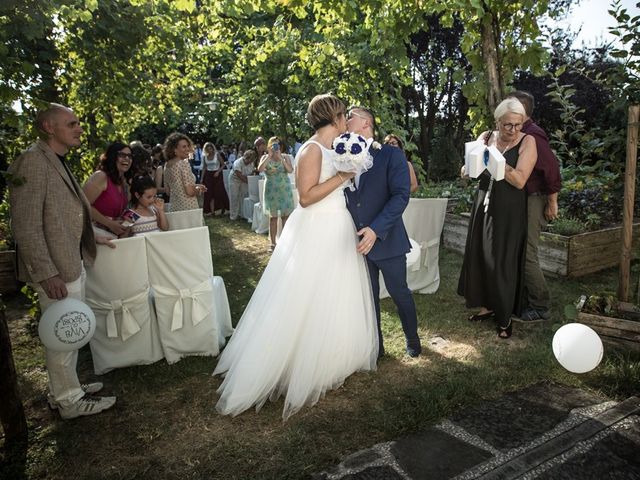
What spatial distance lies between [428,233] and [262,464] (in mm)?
3198

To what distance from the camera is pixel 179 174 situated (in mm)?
5508

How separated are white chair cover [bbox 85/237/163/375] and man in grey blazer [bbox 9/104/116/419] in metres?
0.33

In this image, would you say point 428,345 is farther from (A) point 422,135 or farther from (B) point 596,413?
(A) point 422,135

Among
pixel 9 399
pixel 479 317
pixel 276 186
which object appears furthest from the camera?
pixel 276 186

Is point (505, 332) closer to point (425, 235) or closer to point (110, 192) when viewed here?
point (425, 235)

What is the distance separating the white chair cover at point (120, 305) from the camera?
11.1ft

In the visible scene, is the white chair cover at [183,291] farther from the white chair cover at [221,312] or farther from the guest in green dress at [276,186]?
the guest in green dress at [276,186]

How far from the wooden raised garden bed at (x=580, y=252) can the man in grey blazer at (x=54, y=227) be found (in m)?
4.93

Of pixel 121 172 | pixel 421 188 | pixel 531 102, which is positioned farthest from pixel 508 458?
pixel 421 188

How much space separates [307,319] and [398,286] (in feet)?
2.60

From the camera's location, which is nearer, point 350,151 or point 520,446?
point 520,446

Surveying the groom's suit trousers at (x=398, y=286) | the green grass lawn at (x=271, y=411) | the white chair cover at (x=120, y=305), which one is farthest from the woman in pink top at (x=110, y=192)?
the groom's suit trousers at (x=398, y=286)

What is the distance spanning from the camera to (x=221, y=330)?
13.6ft

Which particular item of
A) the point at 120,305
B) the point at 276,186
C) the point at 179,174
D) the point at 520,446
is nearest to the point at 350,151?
the point at 520,446
